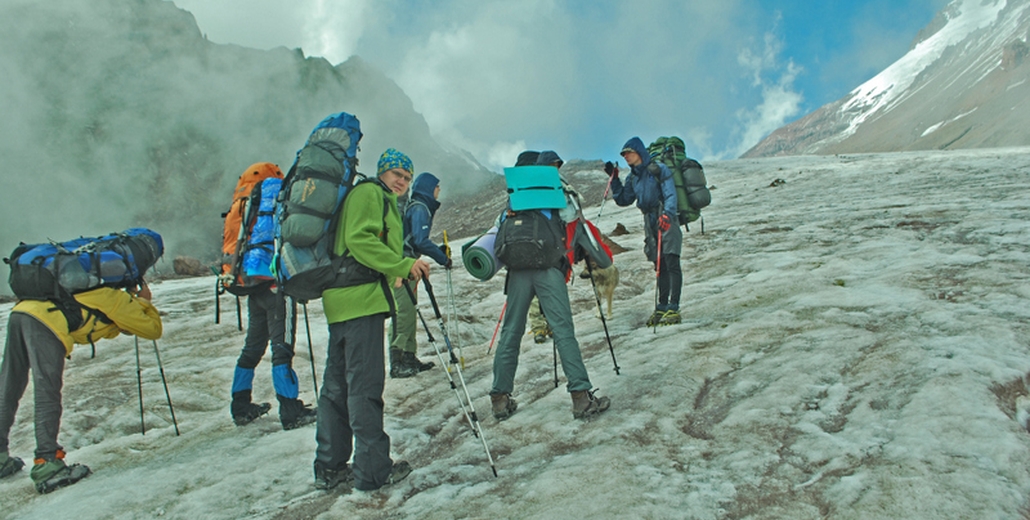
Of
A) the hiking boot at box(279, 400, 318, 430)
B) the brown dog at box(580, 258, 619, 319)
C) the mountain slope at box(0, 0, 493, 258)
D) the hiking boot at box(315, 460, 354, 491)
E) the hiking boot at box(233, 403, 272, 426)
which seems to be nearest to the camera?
the hiking boot at box(315, 460, 354, 491)

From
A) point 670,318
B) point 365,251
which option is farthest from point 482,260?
point 670,318

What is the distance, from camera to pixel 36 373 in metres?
5.56

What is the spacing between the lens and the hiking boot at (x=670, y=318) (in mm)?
8570

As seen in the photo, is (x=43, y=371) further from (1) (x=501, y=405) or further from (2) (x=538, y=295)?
(2) (x=538, y=295)

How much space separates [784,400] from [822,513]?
6.30ft

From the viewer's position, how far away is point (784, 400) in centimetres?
519

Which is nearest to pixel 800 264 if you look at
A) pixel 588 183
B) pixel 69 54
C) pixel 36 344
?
pixel 36 344

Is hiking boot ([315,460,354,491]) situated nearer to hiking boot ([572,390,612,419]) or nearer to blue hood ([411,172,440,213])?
hiking boot ([572,390,612,419])

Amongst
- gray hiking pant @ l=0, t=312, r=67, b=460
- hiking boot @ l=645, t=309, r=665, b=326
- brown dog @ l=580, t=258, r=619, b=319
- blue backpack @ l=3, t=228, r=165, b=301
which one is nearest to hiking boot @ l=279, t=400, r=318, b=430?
gray hiking pant @ l=0, t=312, r=67, b=460

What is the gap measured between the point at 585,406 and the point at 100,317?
205 inches

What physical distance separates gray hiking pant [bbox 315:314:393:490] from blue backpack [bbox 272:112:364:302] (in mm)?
437

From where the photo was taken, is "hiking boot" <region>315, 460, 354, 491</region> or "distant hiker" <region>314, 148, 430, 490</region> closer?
"distant hiker" <region>314, 148, 430, 490</region>

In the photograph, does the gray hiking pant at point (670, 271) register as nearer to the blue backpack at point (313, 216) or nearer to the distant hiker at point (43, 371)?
the blue backpack at point (313, 216)

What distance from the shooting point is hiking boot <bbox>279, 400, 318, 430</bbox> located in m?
6.46
